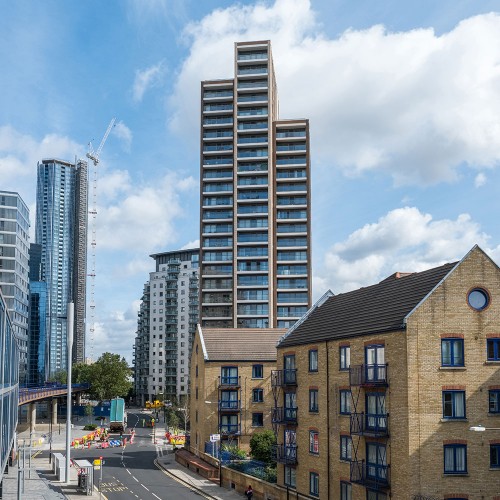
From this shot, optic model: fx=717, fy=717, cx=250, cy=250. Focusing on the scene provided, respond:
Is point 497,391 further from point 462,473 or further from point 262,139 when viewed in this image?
point 262,139

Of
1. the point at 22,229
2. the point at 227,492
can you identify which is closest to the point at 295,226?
the point at 22,229

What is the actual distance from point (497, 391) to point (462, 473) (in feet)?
16.1

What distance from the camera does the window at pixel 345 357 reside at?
45.4 metres

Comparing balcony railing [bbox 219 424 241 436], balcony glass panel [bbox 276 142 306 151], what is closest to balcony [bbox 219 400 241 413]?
balcony railing [bbox 219 424 241 436]

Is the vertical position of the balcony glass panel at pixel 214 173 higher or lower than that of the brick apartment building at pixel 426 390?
higher

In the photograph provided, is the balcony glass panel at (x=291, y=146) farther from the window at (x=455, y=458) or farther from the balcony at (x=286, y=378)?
the window at (x=455, y=458)

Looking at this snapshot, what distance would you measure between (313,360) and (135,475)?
92.9 feet

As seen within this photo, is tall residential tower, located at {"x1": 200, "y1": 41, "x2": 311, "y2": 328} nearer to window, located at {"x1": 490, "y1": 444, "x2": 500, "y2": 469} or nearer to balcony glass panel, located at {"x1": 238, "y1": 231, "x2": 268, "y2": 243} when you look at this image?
balcony glass panel, located at {"x1": 238, "y1": 231, "x2": 268, "y2": 243}

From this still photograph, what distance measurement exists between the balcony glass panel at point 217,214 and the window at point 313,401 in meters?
75.6

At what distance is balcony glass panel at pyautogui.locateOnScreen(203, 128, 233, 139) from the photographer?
415 ft

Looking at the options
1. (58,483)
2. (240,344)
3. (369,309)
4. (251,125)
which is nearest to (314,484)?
(369,309)

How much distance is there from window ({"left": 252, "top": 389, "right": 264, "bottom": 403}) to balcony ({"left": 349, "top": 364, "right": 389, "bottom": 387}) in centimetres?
3343

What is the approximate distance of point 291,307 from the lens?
404 feet

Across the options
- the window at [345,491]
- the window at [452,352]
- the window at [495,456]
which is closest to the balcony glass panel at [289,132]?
the window at [345,491]
